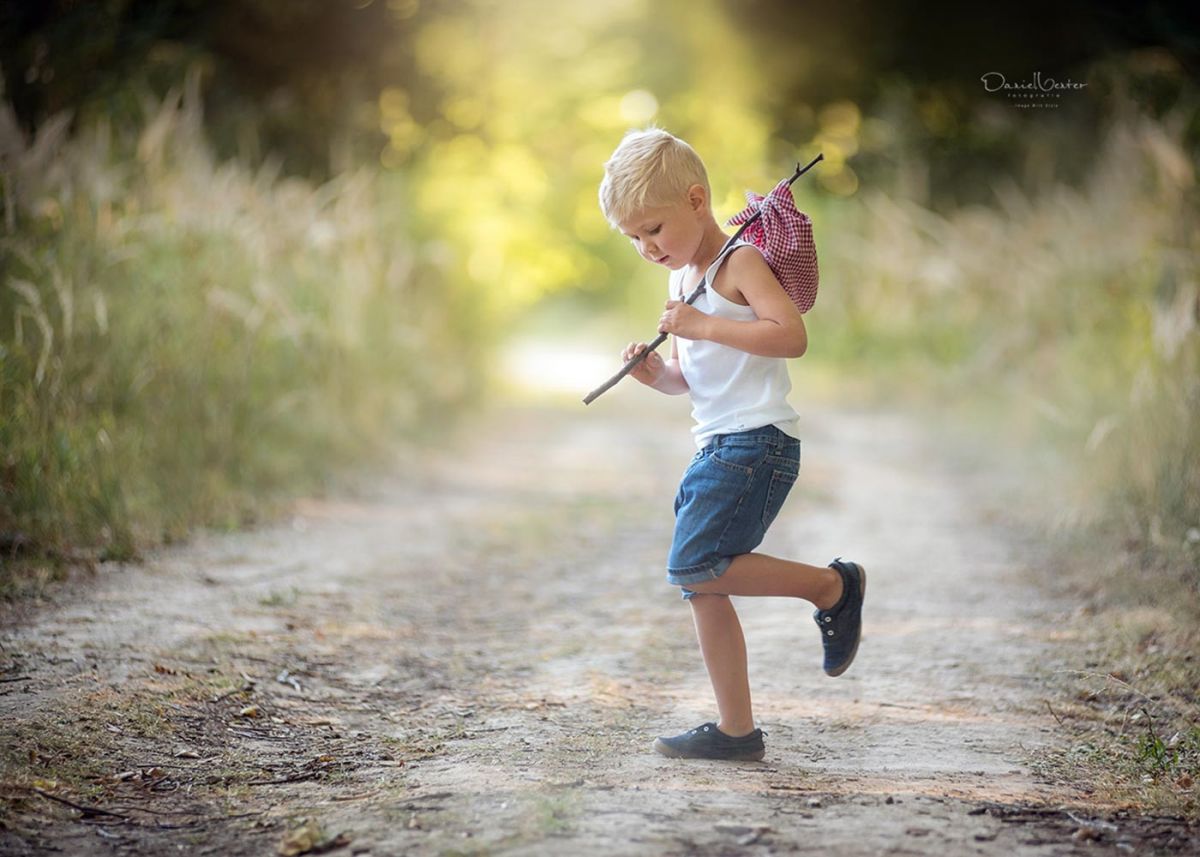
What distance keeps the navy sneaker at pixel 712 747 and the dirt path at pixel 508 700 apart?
0.04 metres

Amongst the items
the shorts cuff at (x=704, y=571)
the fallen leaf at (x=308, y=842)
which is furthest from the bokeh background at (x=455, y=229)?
the fallen leaf at (x=308, y=842)

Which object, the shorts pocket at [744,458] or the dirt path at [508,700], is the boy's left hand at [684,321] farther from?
the dirt path at [508,700]

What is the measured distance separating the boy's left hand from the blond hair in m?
0.23

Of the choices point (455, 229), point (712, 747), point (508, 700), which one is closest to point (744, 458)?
A: point (712, 747)

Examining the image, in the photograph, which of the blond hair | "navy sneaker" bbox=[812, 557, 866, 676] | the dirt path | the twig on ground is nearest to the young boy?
the blond hair

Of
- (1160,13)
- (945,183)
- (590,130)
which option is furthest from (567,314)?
(1160,13)

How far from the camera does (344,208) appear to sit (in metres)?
8.28

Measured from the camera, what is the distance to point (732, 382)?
3.02m

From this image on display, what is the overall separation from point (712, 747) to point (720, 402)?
31.1 inches

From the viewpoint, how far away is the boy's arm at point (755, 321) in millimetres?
2895

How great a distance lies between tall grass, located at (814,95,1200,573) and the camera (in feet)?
17.1

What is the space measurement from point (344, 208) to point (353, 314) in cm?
100

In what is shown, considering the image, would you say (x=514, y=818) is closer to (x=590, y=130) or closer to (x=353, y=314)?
(x=353, y=314)

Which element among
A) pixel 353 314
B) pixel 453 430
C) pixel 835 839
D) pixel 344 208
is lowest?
pixel 835 839
